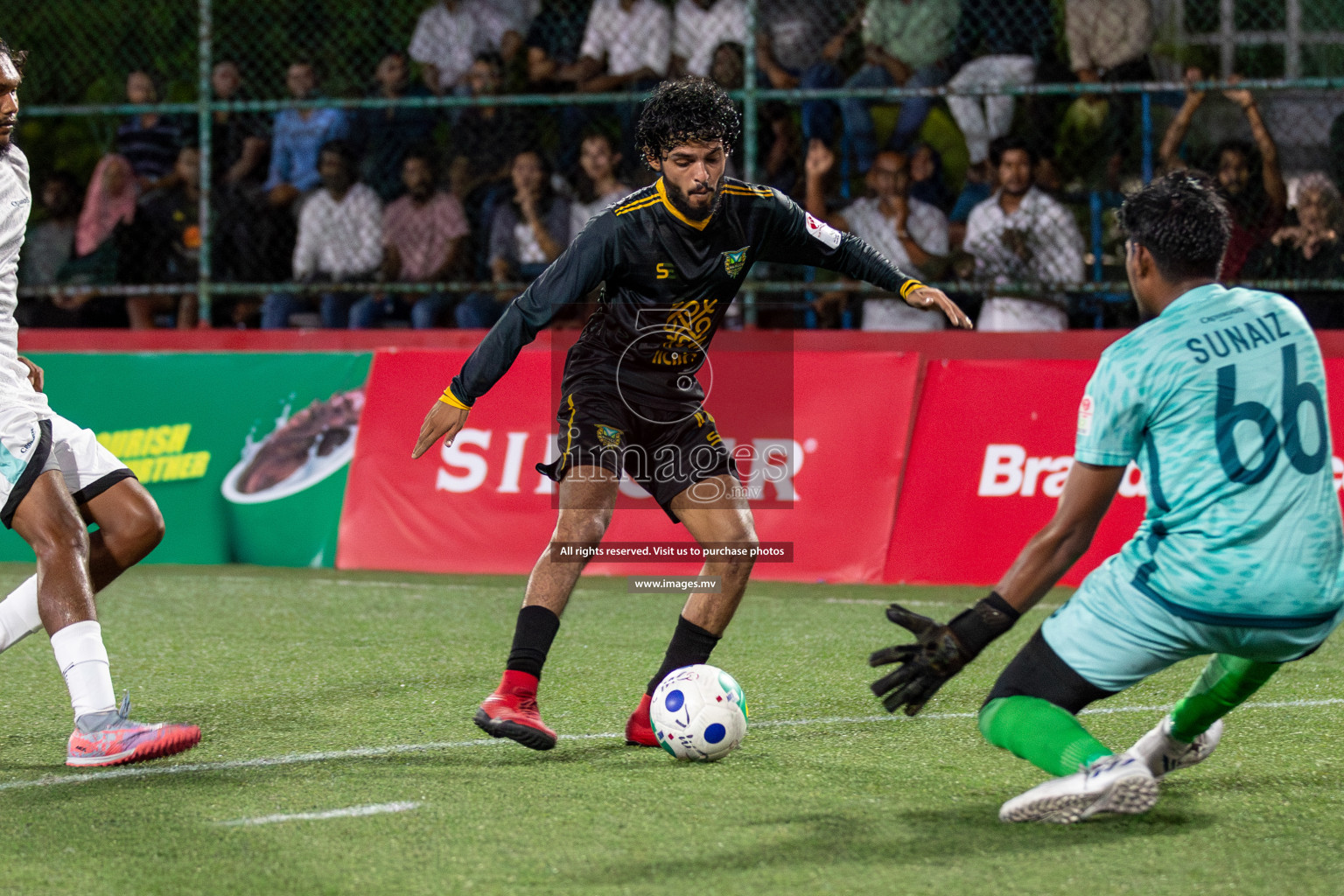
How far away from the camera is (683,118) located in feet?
15.5

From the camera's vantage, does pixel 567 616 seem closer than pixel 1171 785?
No

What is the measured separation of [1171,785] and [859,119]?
6.59 m

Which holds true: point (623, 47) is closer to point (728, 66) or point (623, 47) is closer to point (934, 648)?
point (728, 66)

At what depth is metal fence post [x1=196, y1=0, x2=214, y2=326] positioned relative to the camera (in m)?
10.5

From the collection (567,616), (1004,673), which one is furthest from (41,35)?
(1004,673)

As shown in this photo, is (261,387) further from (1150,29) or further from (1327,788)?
(1327,788)

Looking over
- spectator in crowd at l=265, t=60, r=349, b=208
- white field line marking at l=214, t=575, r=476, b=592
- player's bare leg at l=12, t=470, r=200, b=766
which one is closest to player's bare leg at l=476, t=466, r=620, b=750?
player's bare leg at l=12, t=470, r=200, b=766

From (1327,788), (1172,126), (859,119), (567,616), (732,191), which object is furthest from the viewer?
(859,119)

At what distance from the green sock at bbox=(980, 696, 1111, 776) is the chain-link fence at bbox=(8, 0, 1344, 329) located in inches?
223

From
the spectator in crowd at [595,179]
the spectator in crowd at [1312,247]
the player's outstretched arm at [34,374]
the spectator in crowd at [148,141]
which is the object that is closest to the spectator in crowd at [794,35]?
the spectator in crowd at [595,179]

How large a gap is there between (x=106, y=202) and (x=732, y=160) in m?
4.59

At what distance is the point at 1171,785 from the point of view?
4.24 meters

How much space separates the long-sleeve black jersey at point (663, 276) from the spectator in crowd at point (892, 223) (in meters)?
4.41

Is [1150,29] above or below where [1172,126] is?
above
